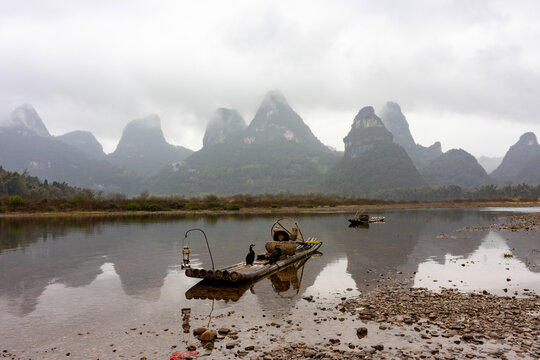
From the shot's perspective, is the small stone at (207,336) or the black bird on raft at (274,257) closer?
the small stone at (207,336)

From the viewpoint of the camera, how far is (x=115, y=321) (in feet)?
39.1

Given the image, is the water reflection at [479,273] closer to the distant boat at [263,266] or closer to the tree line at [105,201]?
the distant boat at [263,266]

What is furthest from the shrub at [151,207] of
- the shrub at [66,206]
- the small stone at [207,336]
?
the small stone at [207,336]

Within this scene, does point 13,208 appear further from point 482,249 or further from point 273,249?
point 482,249

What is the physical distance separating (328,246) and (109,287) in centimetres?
1906

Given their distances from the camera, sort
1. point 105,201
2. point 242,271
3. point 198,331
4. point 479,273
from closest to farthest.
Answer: point 198,331
point 242,271
point 479,273
point 105,201

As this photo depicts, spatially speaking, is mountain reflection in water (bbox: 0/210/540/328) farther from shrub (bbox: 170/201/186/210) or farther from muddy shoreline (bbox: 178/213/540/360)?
shrub (bbox: 170/201/186/210)

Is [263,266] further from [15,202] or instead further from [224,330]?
[15,202]

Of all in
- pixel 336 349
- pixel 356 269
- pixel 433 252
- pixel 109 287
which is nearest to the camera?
pixel 336 349

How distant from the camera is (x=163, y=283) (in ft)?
57.2

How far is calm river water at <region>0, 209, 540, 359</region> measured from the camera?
1059 centimetres

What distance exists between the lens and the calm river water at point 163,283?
1059 centimetres

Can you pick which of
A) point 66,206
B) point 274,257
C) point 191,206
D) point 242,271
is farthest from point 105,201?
point 242,271

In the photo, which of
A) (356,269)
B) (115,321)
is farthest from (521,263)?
(115,321)
